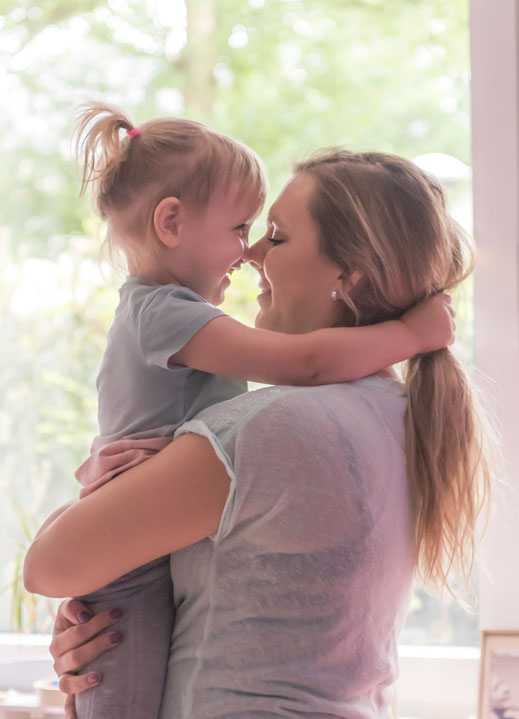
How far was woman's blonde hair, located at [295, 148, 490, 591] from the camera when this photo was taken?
1.14 meters

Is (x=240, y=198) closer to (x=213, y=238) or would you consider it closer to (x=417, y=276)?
(x=213, y=238)

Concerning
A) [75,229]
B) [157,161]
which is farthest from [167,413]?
[75,229]

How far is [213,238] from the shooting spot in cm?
136

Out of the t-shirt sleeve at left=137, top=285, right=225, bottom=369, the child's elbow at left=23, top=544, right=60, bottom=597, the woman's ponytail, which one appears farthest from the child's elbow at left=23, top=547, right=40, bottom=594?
the woman's ponytail

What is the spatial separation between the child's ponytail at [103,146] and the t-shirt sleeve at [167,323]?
0.91 feet

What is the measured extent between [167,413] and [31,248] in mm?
1718

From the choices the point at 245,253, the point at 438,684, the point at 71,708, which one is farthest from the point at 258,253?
the point at 438,684

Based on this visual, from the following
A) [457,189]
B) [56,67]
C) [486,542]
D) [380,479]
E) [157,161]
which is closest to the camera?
[380,479]

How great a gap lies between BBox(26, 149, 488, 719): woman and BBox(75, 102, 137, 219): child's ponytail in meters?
0.47

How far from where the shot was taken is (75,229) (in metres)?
2.76

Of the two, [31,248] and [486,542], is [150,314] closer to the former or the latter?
[486,542]

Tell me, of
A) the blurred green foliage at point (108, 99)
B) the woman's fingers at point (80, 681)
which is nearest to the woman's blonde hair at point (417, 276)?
the woman's fingers at point (80, 681)

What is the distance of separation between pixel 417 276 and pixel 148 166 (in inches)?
19.2

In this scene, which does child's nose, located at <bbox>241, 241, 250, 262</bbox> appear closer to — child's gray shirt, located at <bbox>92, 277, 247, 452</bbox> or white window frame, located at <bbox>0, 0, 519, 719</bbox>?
child's gray shirt, located at <bbox>92, 277, 247, 452</bbox>
